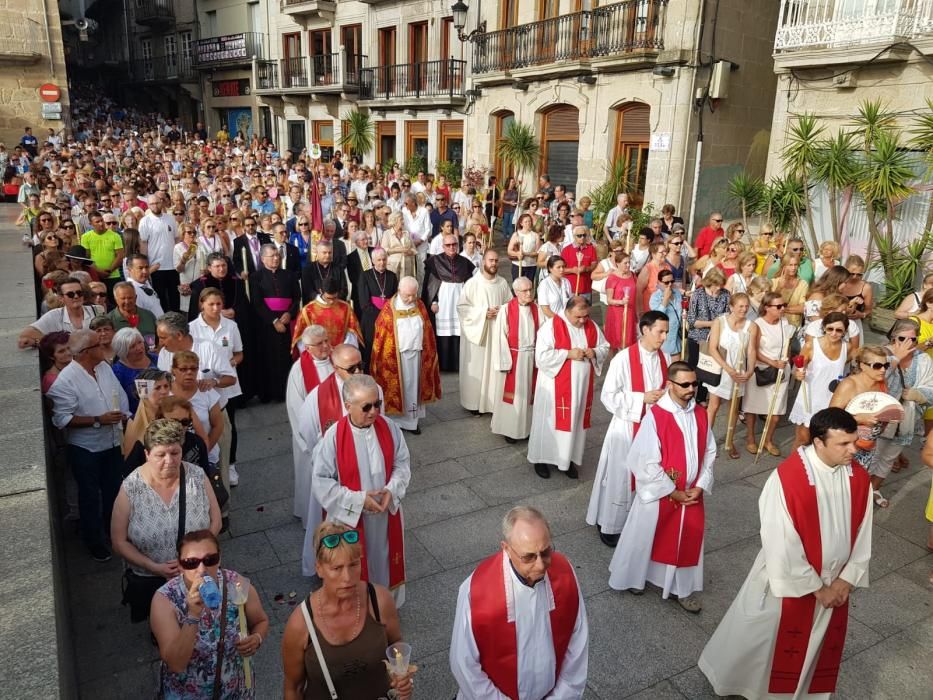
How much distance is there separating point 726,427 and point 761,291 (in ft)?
4.81

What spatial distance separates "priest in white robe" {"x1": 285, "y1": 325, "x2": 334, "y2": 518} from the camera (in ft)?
16.4

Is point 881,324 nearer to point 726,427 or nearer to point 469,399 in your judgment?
point 726,427

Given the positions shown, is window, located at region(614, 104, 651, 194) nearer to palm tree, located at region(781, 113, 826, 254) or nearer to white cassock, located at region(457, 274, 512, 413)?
palm tree, located at region(781, 113, 826, 254)

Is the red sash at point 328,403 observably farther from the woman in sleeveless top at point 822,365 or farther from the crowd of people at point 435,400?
the woman in sleeveless top at point 822,365

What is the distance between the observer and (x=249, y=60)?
1142 inches

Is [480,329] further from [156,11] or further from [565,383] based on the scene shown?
[156,11]

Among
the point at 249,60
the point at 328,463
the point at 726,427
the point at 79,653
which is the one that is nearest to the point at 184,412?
the point at 328,463

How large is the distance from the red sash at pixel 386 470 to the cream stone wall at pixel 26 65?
23237 mm

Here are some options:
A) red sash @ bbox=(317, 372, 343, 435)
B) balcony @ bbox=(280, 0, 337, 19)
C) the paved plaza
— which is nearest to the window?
the paved plaza

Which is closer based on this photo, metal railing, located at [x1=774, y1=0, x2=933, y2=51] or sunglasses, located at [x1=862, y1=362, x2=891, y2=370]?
sunglasses, located at [x1=862, y1=362, x2=891, y2=370]

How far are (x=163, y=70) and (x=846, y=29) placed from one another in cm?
3364

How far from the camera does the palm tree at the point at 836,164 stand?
10.6 m

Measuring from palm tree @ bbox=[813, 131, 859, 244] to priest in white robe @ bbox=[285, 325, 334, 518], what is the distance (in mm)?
9037

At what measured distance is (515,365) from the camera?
6785mm
